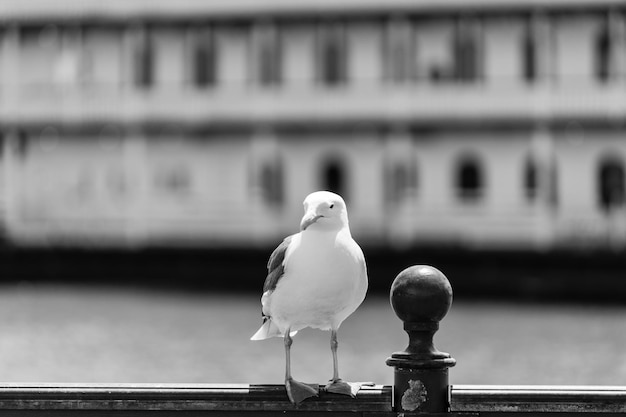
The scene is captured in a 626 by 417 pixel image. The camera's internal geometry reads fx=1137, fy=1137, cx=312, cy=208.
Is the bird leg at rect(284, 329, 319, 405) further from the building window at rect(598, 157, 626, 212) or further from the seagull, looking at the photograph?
the building window at rect(598, 157, 626, 212)

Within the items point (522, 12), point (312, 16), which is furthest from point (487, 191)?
point (312, 16)

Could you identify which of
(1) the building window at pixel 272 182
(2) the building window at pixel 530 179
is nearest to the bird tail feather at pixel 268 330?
(2) the building window at pixel 530 179

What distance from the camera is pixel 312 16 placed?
3262 cm

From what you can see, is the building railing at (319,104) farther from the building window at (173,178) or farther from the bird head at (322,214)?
the bird head at (322,214)

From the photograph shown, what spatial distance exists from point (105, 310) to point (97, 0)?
1293 cm

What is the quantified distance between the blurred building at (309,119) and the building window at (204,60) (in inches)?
2.1

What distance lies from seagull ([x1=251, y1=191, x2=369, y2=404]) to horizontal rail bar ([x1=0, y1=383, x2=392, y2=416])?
0.18ft

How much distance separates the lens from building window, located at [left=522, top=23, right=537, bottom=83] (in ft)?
104

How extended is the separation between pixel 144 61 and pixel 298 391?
30788 mm

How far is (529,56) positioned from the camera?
105 feet

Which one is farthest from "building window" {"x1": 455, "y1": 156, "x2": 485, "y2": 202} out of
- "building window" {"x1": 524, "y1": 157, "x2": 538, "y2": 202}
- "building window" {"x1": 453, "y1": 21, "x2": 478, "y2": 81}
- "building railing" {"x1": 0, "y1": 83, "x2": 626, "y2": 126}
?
"building window" {"x1": 453, "y1": 21, "x2": 478, "y2": 81}

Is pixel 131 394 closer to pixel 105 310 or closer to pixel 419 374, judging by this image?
pixel 419 374

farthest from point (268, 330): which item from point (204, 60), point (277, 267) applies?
point (204, 60)

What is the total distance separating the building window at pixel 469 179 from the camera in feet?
106
